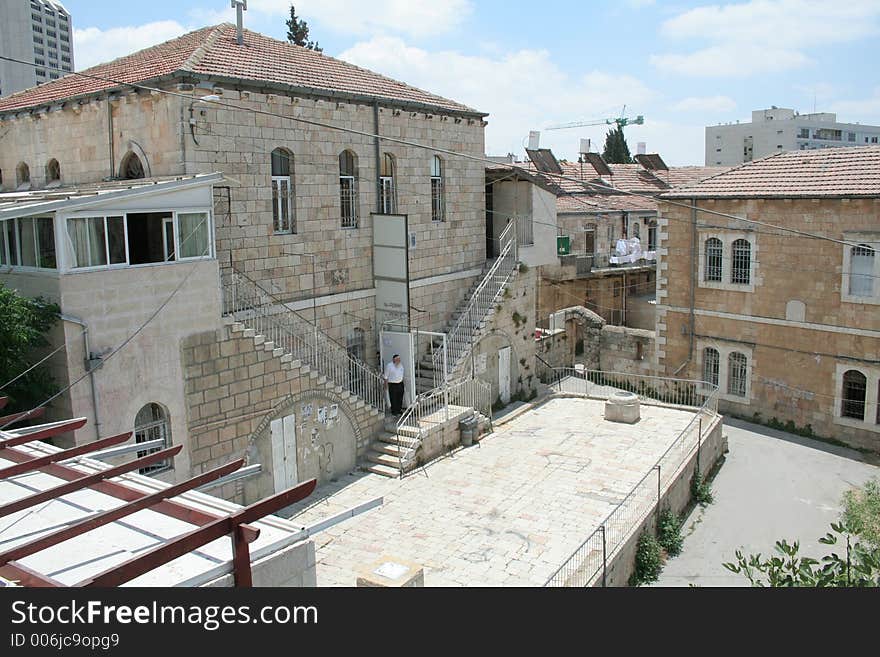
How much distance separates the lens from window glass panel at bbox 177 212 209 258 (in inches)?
553

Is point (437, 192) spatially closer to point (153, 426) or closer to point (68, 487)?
point (153, 426)

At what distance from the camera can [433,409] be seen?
20.3 metres

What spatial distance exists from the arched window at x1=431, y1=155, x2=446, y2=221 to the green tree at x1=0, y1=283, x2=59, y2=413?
12.6 metres

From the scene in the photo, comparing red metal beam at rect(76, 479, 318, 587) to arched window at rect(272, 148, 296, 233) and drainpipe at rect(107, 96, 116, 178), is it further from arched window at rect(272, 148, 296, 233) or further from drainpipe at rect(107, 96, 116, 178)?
drainpipe at rect(107, 96, 116, 178)

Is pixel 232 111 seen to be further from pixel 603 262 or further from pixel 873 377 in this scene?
pixel 603 262

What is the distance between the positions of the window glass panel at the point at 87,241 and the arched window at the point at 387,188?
9.07 meters

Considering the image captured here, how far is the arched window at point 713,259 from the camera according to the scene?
24.7 meters

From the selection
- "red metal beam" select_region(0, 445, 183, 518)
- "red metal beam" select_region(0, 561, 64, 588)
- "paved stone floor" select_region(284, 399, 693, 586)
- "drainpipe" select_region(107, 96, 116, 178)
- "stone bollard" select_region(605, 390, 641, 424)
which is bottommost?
"paved stone floor" select_region(284, 399, 693, 586)

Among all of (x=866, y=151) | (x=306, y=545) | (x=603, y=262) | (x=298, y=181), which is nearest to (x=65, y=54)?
(x=603, y=262)

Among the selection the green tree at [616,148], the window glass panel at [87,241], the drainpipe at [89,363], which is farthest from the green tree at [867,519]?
the green tree at [616,148]

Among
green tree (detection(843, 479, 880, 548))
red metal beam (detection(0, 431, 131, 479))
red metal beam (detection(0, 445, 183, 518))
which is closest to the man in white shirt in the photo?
red metal beam (detection(0, 431, 131, 479))

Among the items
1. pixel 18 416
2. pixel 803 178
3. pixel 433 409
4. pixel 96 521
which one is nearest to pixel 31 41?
pixel 433 409

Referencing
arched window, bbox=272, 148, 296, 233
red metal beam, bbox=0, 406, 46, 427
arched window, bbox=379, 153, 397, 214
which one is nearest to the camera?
red metal beam, bbox=0, 406, 46, 427

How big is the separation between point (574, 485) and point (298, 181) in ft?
31.1
